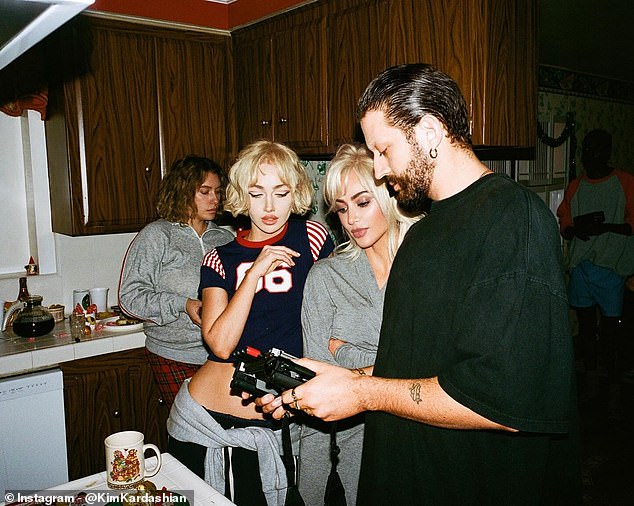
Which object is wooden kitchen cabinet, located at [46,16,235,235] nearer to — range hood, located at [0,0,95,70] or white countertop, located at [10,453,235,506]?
white countertop, located at [10,453,235,506]

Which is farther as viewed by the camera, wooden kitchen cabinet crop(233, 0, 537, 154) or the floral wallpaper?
the floral wallpaper

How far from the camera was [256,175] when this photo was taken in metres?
1.75

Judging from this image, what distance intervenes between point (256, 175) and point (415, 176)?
665 mm

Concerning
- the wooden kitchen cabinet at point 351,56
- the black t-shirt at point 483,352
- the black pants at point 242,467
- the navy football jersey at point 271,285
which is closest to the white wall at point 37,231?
the wooden kitchen cabinet at point 351,56

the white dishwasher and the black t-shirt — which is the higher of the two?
the black t-shirt

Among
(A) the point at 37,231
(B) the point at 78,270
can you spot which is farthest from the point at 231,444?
(A) the point at 37,231

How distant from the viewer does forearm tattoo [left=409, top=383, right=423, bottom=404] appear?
1.12 metres

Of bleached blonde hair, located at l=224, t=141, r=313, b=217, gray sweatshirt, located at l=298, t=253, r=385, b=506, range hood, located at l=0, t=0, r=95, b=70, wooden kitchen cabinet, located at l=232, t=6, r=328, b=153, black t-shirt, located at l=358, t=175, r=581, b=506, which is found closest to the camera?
range hood, located at l=0, t=0, r=95, b=70

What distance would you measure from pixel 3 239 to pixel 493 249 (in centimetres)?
291

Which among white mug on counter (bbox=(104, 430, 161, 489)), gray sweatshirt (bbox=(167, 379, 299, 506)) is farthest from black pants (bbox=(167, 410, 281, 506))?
white mug on counter (bbox=(104, 430, 161, 489))

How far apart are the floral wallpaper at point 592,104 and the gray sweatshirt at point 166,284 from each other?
12.5ft

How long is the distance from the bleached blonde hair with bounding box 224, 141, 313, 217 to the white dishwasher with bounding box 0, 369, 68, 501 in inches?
56.4

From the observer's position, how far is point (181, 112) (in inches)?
122

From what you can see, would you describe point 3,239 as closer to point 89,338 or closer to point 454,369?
point 89,338
